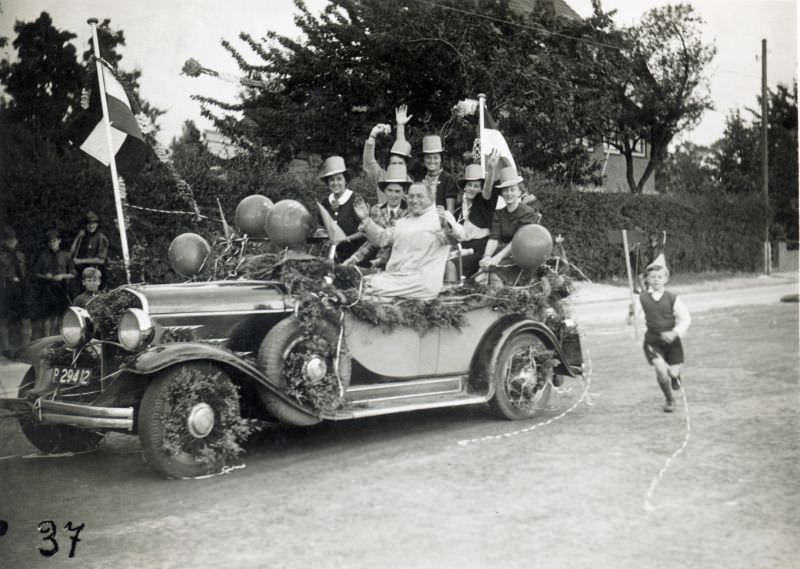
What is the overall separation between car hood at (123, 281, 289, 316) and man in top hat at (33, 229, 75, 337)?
3.54 ft

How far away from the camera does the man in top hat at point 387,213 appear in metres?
7.08

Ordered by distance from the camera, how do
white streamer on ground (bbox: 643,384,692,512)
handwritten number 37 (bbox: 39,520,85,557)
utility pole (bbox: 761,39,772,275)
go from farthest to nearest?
utility pole (bbox: 761,39,772,275), white streamer on ground (bbox: 643,384,692,512), handwritten number 37 (bbox: 39,520,85,557)

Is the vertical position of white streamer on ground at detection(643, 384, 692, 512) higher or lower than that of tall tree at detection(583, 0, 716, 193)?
lower

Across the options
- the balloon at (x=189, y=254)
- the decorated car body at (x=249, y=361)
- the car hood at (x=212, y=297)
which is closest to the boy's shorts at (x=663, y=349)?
the decorated car body at (x=249, y=361)

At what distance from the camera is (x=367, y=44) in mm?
11844

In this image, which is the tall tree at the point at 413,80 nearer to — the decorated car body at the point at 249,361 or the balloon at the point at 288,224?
the balloon at the point at 288,224

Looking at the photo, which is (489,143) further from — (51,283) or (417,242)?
(51,283)

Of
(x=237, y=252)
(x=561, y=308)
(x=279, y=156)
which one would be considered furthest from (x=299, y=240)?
(x=279, y=156)

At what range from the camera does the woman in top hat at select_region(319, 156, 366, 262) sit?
7398 mm

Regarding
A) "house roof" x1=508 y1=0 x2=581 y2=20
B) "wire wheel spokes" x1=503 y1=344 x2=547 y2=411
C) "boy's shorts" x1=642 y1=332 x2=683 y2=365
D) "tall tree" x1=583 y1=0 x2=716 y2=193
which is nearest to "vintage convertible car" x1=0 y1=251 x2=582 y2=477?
"wire wheel spokes" x1=503 y1=344 x2=547 y2=411

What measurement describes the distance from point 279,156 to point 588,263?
614 centimetres

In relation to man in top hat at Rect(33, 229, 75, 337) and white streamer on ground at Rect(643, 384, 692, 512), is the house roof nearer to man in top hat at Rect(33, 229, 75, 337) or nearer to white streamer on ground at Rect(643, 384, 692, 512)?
white streamer on ground at Rect(643, 384, 692, 512)

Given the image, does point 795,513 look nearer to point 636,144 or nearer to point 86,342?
point 86,342

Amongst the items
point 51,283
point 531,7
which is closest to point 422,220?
point 51,283
